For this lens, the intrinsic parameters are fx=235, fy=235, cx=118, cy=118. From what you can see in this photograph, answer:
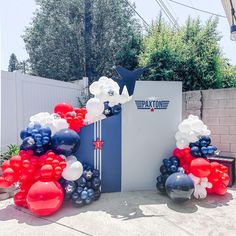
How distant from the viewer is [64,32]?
10.3m

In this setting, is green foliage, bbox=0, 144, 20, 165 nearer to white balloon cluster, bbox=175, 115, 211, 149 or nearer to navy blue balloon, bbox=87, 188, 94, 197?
navy blue balloon, bbox=87, 188, 94, 197

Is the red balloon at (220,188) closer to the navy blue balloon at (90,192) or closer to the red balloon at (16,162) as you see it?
the navy blue balloon at (90,192)

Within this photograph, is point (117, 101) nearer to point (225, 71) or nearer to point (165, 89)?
point (165, 89)

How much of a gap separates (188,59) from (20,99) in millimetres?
5213

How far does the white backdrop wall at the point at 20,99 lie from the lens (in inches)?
216

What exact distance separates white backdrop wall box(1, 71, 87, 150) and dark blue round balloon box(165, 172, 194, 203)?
3.81 metres

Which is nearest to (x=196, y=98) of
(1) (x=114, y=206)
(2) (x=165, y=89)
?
(2) (x=165, y=89)

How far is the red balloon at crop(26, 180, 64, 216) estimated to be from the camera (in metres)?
3.41

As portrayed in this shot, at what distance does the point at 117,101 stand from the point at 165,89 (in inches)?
39.9

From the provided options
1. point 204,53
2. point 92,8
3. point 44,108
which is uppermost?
point 92,8

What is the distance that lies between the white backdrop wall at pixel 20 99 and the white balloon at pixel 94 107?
2292 millimetres

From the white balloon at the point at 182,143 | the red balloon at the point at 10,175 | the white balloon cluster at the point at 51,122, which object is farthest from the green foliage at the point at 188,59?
the red balloon at the point at 10,175

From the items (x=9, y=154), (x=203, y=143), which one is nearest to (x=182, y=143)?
(x=203, y=143)

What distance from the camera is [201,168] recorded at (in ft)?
13.5
